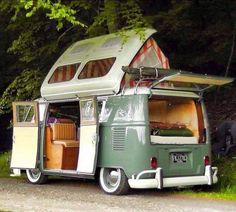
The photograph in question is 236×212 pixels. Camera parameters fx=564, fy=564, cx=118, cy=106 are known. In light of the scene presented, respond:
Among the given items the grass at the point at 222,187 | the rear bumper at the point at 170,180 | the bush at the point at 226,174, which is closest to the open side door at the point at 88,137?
the rear bumper at the point at 170,180

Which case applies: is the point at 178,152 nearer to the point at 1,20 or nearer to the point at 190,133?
the point at 190,133

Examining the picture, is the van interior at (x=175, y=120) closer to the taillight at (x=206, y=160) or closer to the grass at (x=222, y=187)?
the taillight at (x=206, y=160)

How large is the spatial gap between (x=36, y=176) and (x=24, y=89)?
11.6ft

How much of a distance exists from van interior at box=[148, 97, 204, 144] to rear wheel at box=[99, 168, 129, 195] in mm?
889

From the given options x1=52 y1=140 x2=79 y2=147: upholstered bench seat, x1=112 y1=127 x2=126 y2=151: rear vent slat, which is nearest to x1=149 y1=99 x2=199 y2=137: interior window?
x1=112 y1=127 x2=126 y2=151: rear vent slat

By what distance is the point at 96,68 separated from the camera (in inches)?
443

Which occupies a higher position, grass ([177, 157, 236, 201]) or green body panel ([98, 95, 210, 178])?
green body panel ([98, 95, 210, 178])

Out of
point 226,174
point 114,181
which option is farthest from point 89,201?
point 226,174

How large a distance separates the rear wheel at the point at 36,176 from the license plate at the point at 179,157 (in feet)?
10.5

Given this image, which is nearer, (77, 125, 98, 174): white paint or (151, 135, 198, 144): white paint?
(151, 135, 198, 144): white paint

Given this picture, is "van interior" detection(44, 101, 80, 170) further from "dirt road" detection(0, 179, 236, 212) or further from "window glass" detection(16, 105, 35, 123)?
"dirt road" detection(0, 179, 236, 212)

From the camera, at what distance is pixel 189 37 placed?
17.4 metres

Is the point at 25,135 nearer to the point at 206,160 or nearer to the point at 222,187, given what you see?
the point at 206,160

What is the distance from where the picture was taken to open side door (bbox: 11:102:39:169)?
467 inches
